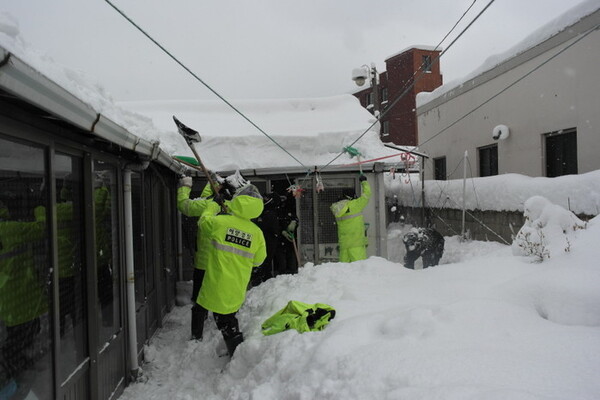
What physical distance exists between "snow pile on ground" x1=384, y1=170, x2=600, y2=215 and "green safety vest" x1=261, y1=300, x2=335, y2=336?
5.09m

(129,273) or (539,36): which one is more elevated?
(539,36)

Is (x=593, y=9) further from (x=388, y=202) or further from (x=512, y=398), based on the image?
(x=388, y=202)

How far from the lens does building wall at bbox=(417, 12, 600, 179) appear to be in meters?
7.77

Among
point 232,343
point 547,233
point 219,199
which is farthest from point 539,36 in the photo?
point 232,343

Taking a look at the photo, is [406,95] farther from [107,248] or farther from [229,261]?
[107,248]

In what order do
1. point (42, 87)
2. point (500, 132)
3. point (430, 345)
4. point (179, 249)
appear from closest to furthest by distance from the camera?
point (42, 87) → point (430, 345) → point (179, 249) → point (500, 132)

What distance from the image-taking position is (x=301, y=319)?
3764 millimetres

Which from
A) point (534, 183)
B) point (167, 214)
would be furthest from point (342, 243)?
point (534, 183)

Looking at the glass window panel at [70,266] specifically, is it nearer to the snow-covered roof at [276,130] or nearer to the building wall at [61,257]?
the building wall at [61,257]

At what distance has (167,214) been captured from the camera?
22.7 ft

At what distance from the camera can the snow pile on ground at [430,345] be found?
2.28m

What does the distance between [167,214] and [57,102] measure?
494 centimetres

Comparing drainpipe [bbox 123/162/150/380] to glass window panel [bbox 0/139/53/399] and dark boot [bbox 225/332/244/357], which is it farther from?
glass window panel [bbox 0/139/53/399]

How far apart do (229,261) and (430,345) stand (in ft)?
7.48
